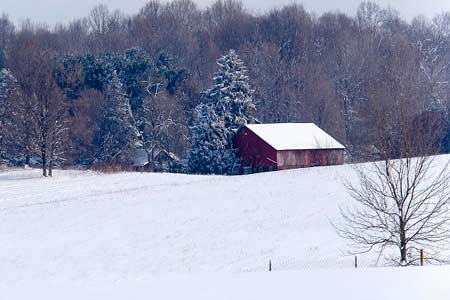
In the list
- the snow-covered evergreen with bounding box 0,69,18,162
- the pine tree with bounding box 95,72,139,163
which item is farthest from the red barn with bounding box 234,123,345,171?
the snow-covered evergreen with bounding box 0,69,18,162

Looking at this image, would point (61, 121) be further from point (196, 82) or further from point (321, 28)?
point (321, 28)

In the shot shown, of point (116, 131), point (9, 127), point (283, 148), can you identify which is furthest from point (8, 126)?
point (283, 148)

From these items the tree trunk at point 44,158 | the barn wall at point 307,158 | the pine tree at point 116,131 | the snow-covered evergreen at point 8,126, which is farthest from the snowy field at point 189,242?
the pine tree at point 116,131

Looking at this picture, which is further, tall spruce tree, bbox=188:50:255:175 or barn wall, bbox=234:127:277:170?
tall spruce tree, bbox=188:50:255:175

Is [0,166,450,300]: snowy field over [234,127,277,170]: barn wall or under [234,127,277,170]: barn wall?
under

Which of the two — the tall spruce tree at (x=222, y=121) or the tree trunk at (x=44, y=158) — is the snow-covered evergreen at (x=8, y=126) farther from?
the tall spruce tree at (x=222, y=121)

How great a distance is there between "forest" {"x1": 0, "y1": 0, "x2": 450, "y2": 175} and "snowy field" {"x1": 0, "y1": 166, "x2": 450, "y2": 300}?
13.4 meters

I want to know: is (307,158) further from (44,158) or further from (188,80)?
(188,80)

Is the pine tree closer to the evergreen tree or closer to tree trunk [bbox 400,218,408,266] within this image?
the evergreen tree

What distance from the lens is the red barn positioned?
59750 millimetres

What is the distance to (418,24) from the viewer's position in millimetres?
109812

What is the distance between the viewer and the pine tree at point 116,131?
2847 inches

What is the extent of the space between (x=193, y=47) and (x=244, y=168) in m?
41.8

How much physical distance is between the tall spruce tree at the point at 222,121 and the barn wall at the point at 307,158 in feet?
11.4
